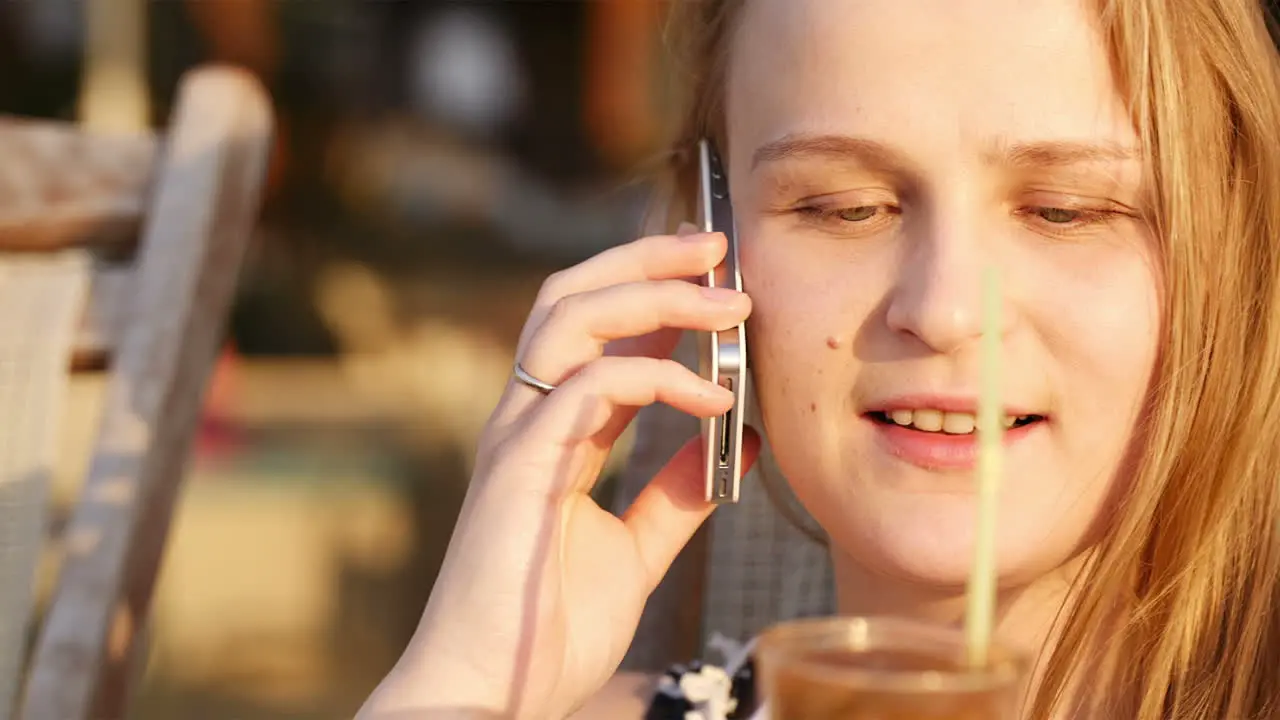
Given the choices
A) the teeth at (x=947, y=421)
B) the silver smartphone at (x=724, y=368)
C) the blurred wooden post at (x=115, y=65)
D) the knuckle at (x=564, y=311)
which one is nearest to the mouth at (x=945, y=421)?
the teeth at (x=947, y=421)

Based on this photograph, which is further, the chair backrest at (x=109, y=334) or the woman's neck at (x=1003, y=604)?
the chair backrest at (x=109, y=334)

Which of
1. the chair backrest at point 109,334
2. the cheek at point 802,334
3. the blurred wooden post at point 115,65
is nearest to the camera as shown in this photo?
the cheek at point 802,334

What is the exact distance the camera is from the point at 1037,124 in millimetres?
1055

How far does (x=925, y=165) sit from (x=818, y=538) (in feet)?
2.31

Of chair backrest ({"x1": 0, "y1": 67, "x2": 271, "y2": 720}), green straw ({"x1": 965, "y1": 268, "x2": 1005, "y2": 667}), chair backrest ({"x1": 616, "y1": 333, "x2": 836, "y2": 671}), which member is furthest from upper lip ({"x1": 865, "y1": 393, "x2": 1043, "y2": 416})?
chair backrest ({"x1": 0, "y1": 67, "x2": 271, "y2": 720})

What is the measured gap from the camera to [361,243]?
612cm

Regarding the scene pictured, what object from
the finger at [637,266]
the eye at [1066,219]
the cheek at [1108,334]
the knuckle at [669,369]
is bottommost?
the knuckle at [669,369]

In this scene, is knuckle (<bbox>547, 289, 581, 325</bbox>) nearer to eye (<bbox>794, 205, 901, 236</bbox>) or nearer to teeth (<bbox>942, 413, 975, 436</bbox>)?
eye (<bbox>794, 205, 901, 236</bbox>)

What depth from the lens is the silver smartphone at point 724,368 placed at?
3.85 feet

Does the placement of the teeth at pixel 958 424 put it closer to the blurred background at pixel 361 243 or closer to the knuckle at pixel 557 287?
the knuckle at pixel 557 287

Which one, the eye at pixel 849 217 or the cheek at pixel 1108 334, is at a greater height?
the eye at pixel 849 217

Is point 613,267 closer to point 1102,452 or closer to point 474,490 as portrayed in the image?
point 474,490

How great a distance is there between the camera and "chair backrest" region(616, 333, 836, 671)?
1678mm

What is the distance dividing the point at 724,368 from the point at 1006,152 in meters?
0.30
